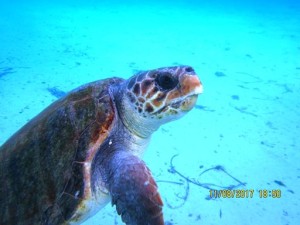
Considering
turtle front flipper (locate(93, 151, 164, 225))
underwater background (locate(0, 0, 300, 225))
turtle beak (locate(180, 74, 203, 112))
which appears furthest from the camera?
underwater background (locate(0, 0, 300, 225))

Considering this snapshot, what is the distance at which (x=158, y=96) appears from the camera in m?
1.41

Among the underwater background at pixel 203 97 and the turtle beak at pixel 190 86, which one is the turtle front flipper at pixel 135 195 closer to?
the turtle beak at pixel 190 86

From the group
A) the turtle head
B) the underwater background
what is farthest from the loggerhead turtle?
the underwater background

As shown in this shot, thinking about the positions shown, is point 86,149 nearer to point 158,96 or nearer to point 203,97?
point 158,96

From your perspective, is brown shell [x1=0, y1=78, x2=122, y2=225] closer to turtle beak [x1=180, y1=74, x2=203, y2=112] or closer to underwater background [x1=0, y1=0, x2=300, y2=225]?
turtle beak [x1=180, y1=74, x2=203, y2=112]

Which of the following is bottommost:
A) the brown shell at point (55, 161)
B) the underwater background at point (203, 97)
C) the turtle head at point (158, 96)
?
the underwater background at point (203, 97)

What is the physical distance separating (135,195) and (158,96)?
537 mm

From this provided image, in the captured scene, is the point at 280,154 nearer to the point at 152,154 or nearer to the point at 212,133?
the point at 212,133

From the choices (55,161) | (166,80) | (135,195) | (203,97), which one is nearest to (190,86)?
(166,80)

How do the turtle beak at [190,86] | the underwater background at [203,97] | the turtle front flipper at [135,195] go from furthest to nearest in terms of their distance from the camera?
the underwater background at [203,97]
the turtle beak at [190,86]
the turtle front flipper at [135,195]

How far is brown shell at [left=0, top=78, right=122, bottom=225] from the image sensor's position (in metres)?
1.38

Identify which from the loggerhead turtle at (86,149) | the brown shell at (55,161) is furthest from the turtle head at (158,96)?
the brown shell at (55,161)

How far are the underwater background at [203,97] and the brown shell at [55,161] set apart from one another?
0.78 metres

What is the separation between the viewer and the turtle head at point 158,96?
135cm
